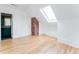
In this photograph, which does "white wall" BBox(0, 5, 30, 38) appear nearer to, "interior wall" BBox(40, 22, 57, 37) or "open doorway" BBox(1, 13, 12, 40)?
"open doorway" BBox(1, 13, 12, 40)

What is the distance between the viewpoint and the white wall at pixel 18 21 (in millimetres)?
7139

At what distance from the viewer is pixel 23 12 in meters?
8.62

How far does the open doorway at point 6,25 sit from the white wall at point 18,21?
0.22 m

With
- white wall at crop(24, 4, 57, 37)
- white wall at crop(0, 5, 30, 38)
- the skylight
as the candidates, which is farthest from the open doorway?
the skylight

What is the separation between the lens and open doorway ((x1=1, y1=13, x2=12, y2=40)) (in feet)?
22.9

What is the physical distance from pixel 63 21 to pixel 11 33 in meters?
3.34

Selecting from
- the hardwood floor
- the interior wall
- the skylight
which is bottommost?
the hardwood floor

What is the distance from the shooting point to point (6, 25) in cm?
727

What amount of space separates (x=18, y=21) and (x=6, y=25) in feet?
3.25

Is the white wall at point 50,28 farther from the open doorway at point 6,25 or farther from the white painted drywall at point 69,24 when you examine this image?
the open doorway at point 6,25

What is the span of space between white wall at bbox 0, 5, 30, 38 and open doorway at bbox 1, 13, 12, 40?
219 millimetres

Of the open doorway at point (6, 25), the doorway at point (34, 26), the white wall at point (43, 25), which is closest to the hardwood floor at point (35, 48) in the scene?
the open doorway at point (6, 25)
